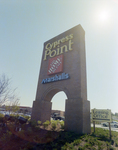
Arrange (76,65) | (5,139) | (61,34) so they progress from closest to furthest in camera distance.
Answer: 1. (5,139)
2. (76,65)
3. (61,34)

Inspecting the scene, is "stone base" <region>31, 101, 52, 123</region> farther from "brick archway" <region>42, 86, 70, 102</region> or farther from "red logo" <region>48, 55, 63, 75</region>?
"red logo" <region>48, 55, 63, 75</region>

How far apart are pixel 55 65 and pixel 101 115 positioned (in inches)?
399

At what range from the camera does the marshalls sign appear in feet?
40.0

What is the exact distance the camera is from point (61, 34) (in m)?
19.7

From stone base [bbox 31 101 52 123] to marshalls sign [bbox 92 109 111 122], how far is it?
24.8ft

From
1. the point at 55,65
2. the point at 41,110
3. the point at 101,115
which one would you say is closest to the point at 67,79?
the point at 55,65

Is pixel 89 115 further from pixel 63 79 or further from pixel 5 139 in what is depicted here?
pixel 5 139

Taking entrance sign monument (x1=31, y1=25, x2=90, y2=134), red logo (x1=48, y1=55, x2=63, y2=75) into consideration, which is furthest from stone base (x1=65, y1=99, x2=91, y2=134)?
red logo (x1=48, y1=55, x2=63, y2=75)

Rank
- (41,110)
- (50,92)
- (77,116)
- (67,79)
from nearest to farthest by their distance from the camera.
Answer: (77,116) → (67,79) → (41,110) → (50,92)

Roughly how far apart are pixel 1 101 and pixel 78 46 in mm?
15924

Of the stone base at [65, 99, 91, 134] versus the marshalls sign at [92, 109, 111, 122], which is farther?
the marshalls sign at [92, 109, 111, 122]

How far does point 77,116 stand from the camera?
1220 centimetres

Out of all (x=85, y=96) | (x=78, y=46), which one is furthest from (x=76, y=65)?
(x=85, y=96)

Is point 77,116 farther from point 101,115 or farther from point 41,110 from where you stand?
point 41,110
